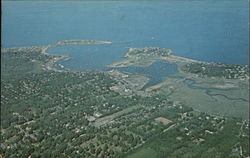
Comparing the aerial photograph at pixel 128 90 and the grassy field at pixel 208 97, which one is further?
the grassy field at pixel 208 97

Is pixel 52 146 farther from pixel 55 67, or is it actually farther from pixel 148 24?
pixel 148 24

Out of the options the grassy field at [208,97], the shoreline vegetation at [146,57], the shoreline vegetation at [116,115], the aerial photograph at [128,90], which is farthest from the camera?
the shoreline vegetation at [146,57]

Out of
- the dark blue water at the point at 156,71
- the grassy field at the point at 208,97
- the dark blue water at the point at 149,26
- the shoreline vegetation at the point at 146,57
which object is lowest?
the grassy field at the point at 208,97

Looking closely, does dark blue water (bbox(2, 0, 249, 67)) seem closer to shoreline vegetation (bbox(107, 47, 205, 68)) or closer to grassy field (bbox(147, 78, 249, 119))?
shoreline vegetation (bbox(107, 47, 205, 68))

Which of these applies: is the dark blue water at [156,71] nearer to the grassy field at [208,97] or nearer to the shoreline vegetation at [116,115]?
the shoreline vegetation at [116,115]

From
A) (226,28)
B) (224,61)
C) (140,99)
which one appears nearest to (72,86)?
(140,99)

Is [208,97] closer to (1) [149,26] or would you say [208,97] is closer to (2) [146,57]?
(2) [146,57]

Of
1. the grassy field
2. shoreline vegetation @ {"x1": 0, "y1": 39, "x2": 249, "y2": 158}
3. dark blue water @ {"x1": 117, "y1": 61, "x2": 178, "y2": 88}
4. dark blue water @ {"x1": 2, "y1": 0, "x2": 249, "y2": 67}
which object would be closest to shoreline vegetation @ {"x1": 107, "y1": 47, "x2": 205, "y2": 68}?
dark blue water @ {"x1": 117, "y1": 61, "x2": 178, "y2": 88}

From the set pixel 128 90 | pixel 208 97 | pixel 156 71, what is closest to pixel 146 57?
pixel 156 71

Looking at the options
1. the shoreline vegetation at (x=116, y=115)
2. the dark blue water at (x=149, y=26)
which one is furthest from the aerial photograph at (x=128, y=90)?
the dark blue water at (x=149, y=26)
